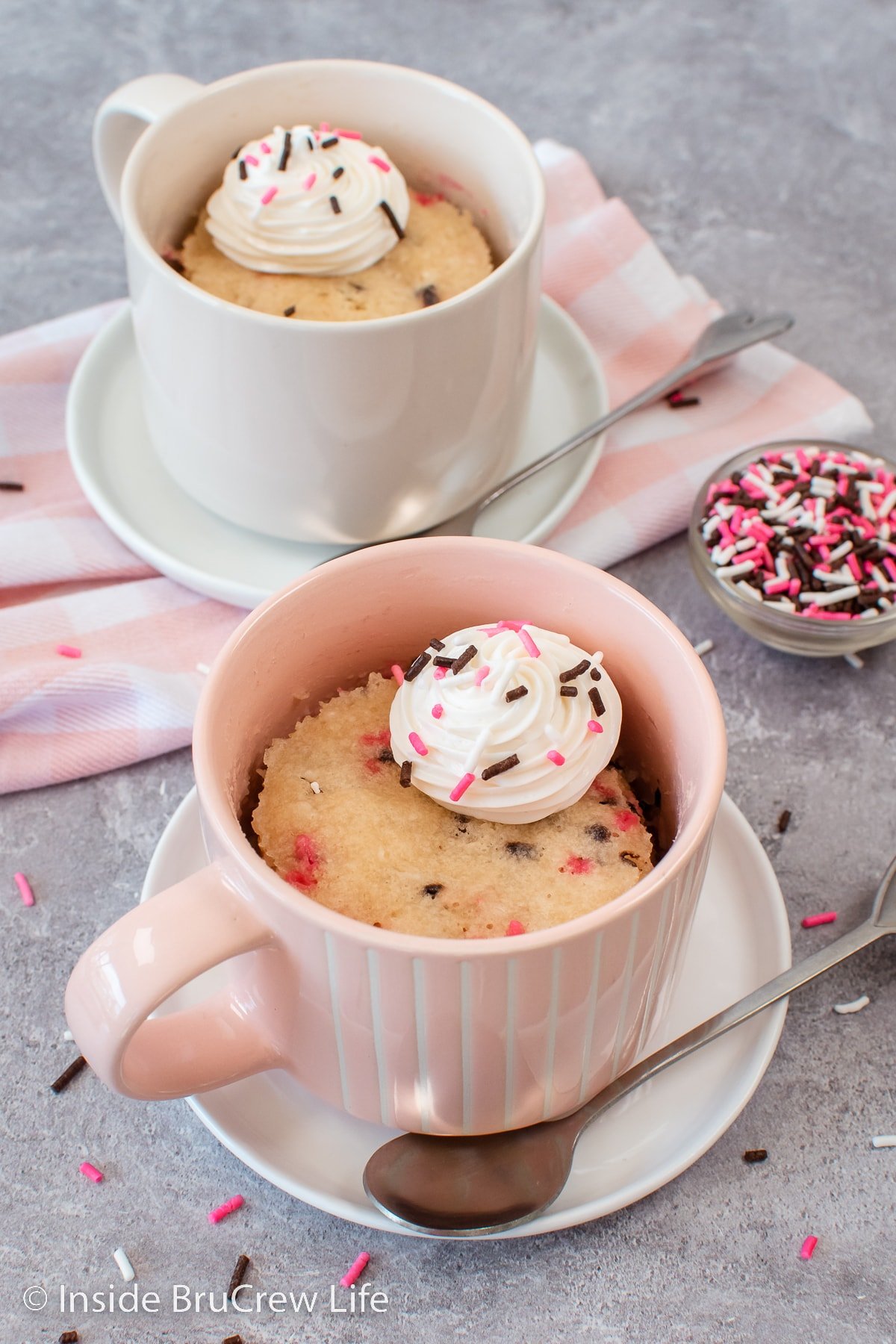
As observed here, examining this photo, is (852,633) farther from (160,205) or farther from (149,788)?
(160,205)

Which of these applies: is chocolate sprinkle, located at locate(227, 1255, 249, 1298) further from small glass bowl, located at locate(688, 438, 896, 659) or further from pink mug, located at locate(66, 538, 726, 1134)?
small glass bowl, located at locate(688, 438, 896, 659)

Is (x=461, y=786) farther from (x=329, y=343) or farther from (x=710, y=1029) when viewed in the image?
(x=329, y=343)

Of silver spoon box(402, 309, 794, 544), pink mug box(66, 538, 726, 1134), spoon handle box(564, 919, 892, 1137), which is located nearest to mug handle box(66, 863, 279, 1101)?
pink mug box(66, 538, 726, 1134)

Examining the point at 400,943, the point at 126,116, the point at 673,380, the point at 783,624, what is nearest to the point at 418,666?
the point at 400,943

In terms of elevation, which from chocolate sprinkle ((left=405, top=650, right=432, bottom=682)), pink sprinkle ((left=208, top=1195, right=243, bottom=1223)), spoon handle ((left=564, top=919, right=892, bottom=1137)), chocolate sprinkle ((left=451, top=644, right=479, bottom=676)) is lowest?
pink sprinkle ((left=208, top=1195, right=243, bottom=1223))

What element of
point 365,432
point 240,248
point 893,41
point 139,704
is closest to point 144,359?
point 240,248

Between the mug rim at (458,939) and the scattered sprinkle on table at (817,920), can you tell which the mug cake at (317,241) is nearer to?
the mug rim at (458,939)
